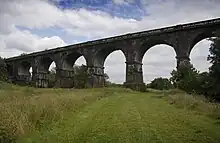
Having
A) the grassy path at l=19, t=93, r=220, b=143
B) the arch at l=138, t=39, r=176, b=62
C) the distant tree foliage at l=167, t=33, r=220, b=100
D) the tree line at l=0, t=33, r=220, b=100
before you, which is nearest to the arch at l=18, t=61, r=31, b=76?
the tree line at l=0, t=33, r=220, b=100

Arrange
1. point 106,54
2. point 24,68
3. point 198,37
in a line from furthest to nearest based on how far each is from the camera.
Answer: point 24,68 < point 106,54 < point 198,37

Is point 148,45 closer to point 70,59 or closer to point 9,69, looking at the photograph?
point 70,59

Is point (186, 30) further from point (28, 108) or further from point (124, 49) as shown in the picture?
point (28, 108)

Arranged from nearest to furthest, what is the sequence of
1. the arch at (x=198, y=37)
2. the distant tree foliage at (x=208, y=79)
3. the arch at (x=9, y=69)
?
the distant tree foliage at (x=208, y=79), the arch at (x=198, y=37), the arch at (x=9, y=69)

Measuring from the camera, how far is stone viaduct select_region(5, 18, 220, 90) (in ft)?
135

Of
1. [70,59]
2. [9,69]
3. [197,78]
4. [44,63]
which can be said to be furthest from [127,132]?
[9,69]

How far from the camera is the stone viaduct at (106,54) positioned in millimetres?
41031

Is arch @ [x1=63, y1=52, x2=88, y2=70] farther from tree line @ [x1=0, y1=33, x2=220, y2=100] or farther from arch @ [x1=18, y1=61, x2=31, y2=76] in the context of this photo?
arch @ [x1=18, y1=61, x2=31, y2=76]

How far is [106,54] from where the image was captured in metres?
55.4

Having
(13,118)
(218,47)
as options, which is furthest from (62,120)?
(218,47)

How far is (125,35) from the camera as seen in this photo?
4938 cm

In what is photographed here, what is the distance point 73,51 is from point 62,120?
4760cm

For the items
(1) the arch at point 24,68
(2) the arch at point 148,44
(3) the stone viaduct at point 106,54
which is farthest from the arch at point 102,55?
(1) the arch at point 24,68

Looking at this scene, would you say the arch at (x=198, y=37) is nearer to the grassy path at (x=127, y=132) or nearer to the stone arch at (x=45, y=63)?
the grassy path at (x=127, y=132)
